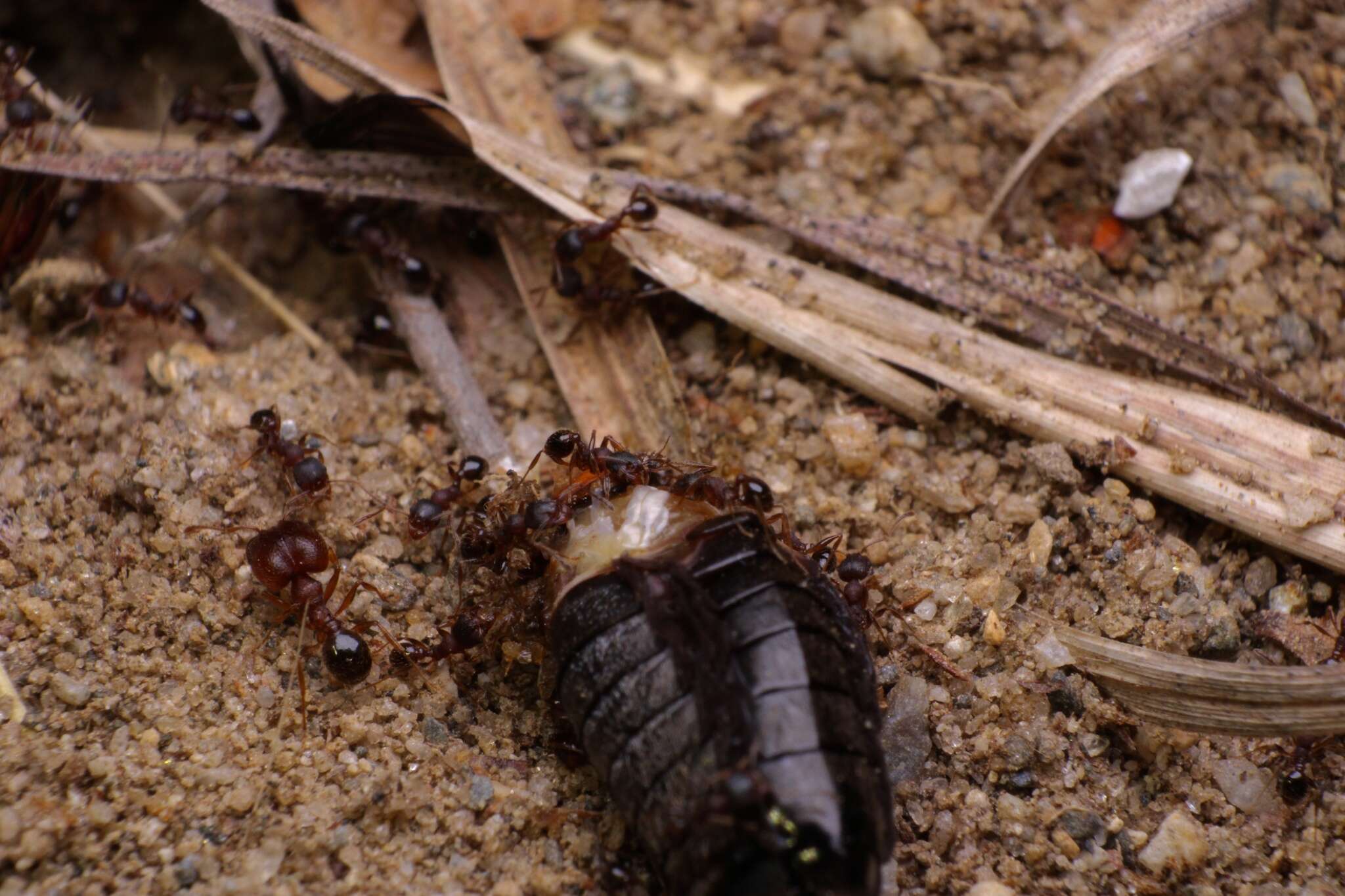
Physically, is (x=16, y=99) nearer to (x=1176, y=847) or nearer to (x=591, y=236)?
(x=591, y=236)

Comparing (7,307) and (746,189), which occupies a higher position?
(7,307)

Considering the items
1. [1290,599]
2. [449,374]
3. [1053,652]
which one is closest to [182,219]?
[449,374]

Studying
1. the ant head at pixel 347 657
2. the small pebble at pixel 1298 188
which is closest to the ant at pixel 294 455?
the ant head at pixel 347 657

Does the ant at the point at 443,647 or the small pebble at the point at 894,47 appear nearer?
the ant at the point at 443,647

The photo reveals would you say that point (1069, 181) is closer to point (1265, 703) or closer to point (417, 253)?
point (1265, 703)

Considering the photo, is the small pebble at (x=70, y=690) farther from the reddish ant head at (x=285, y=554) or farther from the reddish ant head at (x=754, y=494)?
the reddish ant head at (x=754, y=494)

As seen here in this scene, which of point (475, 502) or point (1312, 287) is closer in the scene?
point (475, 502)

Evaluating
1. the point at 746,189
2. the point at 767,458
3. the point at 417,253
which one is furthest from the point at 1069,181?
the point at 417,253
